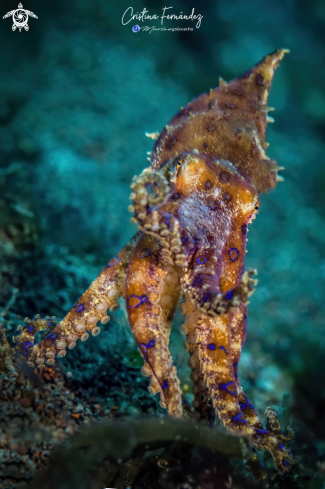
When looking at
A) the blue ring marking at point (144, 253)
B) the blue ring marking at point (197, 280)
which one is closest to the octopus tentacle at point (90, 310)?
the blue ring marking at point (144, 253)

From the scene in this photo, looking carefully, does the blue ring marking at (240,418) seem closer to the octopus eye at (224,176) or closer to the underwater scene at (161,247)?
the underwater scene at (161,247)

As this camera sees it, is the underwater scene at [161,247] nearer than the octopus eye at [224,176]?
Yes

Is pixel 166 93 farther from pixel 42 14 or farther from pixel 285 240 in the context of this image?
pixel 285 240

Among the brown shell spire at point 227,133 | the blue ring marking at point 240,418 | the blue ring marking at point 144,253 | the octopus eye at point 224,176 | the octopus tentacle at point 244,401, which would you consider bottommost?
the blue ring marking at point 240,418

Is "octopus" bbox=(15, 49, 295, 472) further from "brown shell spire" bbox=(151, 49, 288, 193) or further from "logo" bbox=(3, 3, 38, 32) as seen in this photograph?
"logo" bbox=(3, 3, 38, 32)

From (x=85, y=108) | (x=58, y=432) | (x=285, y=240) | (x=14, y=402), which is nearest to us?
(x=58, y=432)

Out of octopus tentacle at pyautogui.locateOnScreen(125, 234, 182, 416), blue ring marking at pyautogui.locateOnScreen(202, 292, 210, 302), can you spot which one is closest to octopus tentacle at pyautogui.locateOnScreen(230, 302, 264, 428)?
octopus tentacle at pyautogui.locateOnScreen(125, 234, 182, 416)

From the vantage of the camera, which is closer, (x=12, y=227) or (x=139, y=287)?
(x=139, y=287)

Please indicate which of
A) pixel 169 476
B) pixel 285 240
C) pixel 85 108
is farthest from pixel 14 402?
pixel 85 108
